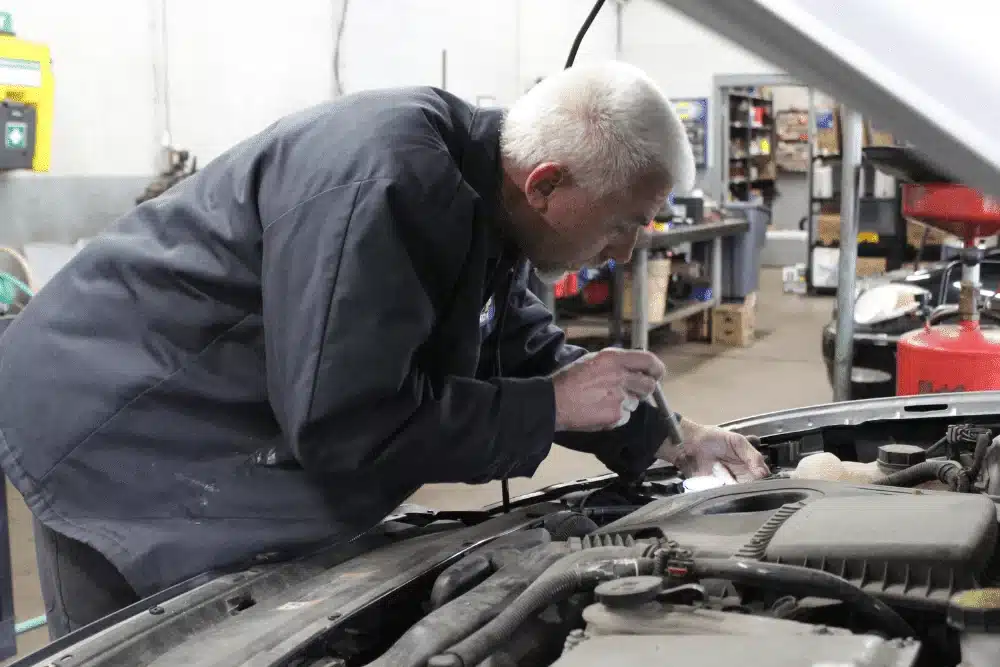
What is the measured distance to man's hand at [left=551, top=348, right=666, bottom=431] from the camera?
4.71 feet

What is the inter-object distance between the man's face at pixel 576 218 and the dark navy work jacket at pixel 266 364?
7 cm

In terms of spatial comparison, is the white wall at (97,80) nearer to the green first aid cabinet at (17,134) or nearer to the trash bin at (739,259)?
the green first aid cabinet at (17,134)

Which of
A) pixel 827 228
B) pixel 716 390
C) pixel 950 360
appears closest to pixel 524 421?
pixel 950 360

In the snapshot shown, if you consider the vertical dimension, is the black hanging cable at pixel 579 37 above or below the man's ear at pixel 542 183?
above

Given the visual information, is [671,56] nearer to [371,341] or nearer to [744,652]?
[371,341]

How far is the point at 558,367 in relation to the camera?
71.9 inches

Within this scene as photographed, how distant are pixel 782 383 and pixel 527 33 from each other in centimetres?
450

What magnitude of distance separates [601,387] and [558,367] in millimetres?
372

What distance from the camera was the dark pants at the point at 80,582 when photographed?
4.74ft

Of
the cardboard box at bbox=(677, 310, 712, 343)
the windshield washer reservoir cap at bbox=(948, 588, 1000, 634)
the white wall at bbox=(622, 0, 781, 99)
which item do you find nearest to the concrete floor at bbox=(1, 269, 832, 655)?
the cardboard box at bbox=(677, 310, 712, 343)

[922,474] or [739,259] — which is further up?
[922,474]

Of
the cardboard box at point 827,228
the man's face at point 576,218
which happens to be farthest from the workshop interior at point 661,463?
the cardboard box at point 827,228

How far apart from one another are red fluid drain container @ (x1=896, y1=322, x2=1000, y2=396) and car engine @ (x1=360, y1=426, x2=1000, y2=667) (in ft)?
6.12

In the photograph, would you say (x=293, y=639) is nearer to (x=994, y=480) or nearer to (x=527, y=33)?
(x=994, y=480)
